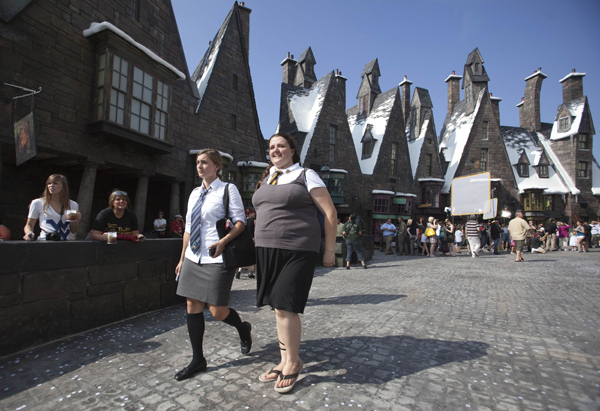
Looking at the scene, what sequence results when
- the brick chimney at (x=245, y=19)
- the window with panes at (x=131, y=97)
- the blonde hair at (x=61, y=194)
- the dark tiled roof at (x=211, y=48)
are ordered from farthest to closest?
1. the brick chimney at (x=245, y=19)
2. the dark tiled roof at (x=211, y=48)
3. the window with panes at (x=131, y=97)
4. the blonde hair at (x=61, y=194)

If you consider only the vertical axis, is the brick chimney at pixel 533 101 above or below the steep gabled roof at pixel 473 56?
below

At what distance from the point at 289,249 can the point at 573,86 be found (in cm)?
4616

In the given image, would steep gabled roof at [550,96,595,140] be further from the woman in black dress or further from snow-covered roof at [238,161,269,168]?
the woman in black dress

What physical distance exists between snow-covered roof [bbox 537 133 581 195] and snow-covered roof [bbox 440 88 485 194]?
30.2ft

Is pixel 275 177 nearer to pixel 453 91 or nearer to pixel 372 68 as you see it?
pixel 372 68

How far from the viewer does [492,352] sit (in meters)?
3.16

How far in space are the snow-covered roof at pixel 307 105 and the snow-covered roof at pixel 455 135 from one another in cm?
1432

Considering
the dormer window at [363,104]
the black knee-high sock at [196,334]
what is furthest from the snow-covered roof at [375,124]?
the black knee-high sock at [196,334]

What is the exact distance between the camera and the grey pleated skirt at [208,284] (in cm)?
266

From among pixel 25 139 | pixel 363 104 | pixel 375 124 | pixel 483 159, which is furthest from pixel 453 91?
pixel 25 139

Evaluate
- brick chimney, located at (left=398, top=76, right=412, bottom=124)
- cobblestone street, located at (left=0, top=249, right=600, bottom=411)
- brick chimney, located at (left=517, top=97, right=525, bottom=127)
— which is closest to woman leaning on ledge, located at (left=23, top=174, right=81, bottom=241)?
cobblestone street, located at (left=0, top=249, right=600, bottom=411)

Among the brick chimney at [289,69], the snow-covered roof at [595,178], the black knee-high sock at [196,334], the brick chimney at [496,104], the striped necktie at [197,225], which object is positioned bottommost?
the black knee-high sock at [196,334]

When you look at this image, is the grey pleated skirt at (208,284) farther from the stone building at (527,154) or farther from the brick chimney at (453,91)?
the brick chimney at (453,91)

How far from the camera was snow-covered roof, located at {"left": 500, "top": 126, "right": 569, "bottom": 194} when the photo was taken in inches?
1264
